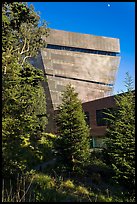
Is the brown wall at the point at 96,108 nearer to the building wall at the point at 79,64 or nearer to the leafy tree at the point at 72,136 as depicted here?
the leafy tree at the point at 72,136

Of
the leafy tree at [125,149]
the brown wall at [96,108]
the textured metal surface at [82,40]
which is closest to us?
the leafy tree at [125,149]

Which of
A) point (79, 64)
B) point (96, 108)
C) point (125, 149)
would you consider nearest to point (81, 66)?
point (79, 64)

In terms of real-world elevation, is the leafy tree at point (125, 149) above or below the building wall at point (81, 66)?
below

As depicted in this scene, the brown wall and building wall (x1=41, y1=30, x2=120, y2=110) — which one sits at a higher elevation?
building wall (x1=41, y1=30, x2=120, y2=110)

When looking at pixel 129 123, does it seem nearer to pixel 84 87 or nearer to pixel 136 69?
pixel 136 69

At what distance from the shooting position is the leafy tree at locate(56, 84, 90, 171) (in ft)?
50.6

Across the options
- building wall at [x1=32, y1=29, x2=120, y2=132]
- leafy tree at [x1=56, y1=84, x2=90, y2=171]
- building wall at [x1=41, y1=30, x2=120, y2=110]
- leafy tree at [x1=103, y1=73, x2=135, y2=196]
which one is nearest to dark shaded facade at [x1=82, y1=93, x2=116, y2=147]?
leafy tree at [x1=56, y1=84, x2=90, y2=171]

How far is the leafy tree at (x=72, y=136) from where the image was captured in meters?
15.4

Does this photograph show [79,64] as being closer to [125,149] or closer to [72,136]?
[72,136]

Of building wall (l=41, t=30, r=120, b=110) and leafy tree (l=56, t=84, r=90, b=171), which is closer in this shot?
leafy tree (l=56, t=84, r=90, b=171)

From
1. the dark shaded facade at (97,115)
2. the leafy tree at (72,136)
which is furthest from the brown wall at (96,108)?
the leafy tree at (72,136)

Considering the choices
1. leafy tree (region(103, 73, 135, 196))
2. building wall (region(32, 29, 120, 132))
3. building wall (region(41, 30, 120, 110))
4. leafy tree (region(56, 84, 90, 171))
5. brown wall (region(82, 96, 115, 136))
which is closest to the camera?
leafy tree (region(103, 73, 135, 196))

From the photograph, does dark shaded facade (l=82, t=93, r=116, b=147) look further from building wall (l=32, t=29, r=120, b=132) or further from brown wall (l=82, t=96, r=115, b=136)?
building wall (l=32, t=29, r=120, b=132)

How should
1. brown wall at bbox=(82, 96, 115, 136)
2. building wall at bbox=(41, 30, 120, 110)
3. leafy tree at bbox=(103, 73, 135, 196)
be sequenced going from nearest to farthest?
leafy tree at bbox=(103, 73, 135, 196) → brown wall at bbox=(82, 96, 115, 136) → building wall at bbox=(41, 30, 120, 110)
